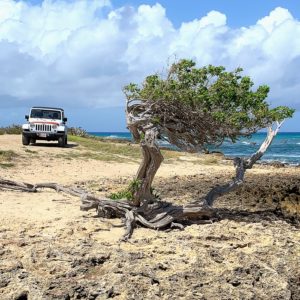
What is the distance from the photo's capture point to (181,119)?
9.84 m

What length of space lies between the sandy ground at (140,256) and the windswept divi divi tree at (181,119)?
0.42 meters

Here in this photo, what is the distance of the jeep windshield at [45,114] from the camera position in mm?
26734

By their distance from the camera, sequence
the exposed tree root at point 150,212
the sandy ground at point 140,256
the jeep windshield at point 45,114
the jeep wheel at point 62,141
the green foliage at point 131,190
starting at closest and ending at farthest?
the sandy ground at point 140,256 → the exposed tree root at point 150,212 → the green foliage at point 131,190 → the jeep wheel at point 62,141 → the jeep windshield at point 45,114

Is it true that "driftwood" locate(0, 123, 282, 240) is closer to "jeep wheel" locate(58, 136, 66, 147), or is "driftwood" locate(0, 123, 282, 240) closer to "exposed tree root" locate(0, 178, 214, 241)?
"exposed tree root" locate(0, 178, 214, 241)

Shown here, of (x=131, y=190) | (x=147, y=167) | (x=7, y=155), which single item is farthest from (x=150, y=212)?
(x=7, y=155)

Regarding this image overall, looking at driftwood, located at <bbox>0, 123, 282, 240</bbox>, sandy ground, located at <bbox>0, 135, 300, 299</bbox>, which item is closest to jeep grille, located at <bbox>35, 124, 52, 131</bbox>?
sandy ground, located at <bbox>0, 135, 300, 299</bbox>

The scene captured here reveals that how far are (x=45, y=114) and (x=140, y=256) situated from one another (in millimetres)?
20177

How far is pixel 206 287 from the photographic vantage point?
693cm

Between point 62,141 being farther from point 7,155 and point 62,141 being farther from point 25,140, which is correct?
point 7,155

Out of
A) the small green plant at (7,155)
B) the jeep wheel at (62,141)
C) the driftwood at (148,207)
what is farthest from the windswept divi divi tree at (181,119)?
A: the jeep wheel at (62,141)

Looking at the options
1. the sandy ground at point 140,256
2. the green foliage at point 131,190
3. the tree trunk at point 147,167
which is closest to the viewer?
the sandy ground at point 140,256

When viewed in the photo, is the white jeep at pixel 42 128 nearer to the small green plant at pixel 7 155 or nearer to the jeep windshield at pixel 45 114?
the jeep windshield at pixel 45 114

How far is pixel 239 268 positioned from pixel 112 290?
1.90 meters

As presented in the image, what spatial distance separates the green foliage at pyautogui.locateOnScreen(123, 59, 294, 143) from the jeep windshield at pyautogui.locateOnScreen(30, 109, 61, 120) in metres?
17.9
